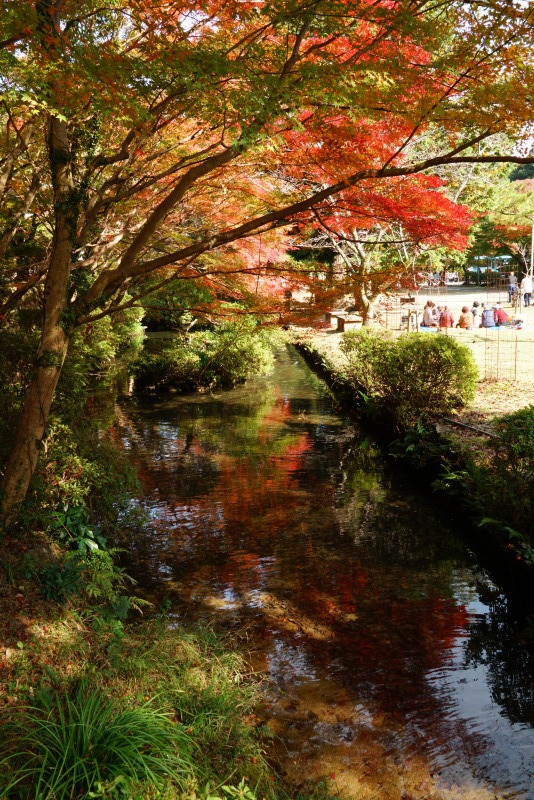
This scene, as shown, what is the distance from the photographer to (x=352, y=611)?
6.01 m

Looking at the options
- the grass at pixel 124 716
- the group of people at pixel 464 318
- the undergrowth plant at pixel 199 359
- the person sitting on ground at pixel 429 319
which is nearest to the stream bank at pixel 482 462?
the grass at pixel 124 716

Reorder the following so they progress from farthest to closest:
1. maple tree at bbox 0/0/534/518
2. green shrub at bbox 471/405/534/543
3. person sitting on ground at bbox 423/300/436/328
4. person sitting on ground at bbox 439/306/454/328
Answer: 1. person sitting on ground at bbox 423/300/436/328
2. person sitting on ground at bbox 439/306/454/328
3. green shrub at bbox 471/405/534/543
4. maple tree at bbox 0/0/534/518

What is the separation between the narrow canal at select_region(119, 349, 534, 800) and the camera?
4.16 metres

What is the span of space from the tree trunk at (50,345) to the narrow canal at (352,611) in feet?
5.86

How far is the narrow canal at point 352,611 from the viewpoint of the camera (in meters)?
4.16

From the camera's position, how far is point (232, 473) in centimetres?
1064

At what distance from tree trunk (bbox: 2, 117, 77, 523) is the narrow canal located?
1.79 metres

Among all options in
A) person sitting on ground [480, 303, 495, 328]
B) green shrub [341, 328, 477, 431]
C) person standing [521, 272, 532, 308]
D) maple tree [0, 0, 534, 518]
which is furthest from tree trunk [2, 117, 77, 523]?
person standing [521, 272, 532, 308]

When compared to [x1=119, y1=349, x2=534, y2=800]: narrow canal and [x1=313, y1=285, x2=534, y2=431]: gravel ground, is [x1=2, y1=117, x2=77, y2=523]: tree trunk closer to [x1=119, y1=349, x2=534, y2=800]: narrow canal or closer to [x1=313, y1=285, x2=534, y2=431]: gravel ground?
[x1=119, y1=349, x2=534, y2=800]: narrow canal

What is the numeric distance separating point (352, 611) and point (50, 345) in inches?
147

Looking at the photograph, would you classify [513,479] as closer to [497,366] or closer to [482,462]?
[482,462]

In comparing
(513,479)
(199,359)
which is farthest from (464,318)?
(513,479)

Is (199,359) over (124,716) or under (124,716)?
over

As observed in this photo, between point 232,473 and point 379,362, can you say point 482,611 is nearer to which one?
point 232,473
